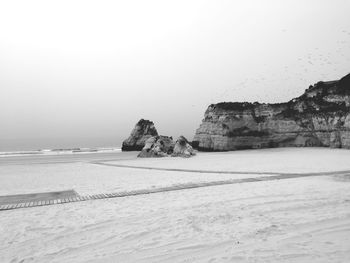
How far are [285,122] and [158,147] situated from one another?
71.9 feet

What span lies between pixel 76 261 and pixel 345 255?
434 centimetres

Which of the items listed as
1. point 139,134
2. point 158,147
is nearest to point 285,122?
point 158,147

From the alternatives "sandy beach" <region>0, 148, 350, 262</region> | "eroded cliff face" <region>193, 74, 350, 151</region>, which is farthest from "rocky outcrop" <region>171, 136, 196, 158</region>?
"sandy beach" <region>0, 148, 350, 262</region>

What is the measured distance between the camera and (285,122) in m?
42.7

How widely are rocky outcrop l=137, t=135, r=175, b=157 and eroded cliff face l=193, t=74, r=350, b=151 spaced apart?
1129cm

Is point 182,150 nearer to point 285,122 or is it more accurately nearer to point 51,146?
point 285,122

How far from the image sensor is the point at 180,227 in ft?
19.1

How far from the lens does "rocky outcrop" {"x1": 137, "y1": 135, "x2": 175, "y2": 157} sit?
35.2m

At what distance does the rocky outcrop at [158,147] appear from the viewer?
35188 mm

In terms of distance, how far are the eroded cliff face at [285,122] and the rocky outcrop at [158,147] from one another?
37.1 ft

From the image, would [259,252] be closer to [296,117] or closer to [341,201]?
[341,201]

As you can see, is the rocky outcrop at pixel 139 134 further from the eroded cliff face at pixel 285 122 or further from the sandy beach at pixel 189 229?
the sandy beach at pixel 189 229

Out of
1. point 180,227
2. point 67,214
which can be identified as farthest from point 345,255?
point 67,214

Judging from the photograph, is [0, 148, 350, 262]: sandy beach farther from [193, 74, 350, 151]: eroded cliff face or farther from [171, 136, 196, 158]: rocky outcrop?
[193, 74, 350, 151]: eroded cliff face
